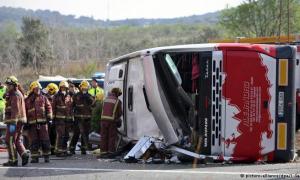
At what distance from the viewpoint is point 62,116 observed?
514 inches

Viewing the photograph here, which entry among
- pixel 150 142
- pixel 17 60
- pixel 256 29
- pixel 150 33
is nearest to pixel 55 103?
pixel 150 142

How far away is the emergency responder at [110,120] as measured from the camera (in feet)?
40.2

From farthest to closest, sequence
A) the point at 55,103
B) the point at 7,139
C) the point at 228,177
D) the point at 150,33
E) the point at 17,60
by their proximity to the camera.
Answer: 1. the point at 150,33
2. the point at 17,60
3. the point at 55,103
4. the point at 7,139
5. the point at 228,177

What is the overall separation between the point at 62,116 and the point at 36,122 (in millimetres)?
1378

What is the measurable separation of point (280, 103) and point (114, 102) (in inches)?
133

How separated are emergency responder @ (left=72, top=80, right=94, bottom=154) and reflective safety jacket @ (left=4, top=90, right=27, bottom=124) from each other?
98.1 inches

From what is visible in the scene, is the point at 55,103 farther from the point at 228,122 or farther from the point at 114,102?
the point at 228,122

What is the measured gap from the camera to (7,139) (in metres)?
11.1

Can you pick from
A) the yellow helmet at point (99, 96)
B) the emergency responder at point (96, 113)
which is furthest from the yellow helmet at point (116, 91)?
the yellow helmet at point (99, 96)

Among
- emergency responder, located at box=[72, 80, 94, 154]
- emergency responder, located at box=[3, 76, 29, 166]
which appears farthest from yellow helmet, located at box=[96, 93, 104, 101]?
emergency responder, located at box=[3, 76, 29, 166]

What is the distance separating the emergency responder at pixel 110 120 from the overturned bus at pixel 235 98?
1.63 meters

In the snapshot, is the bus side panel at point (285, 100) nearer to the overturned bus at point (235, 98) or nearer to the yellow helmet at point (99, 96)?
the overturned bus at point (235, 98)

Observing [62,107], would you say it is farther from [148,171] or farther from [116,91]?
[148,171]

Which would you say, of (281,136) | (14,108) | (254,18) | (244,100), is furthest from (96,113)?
(254,18)
